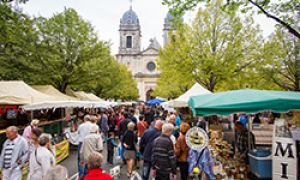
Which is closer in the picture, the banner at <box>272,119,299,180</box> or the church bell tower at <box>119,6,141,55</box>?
the banner at <box>272,119,299,180</box>

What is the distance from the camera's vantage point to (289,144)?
4254 millimetres

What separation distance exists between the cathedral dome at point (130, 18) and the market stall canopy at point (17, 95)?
191ft

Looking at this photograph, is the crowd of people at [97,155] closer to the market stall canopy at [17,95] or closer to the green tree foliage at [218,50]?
the market stall canopy at [17,95]

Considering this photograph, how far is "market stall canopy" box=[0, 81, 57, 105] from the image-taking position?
30.1 feet

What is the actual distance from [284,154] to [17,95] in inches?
380

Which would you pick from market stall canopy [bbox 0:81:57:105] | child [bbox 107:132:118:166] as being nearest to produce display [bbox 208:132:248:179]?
child [bbox 107:132:118:166]

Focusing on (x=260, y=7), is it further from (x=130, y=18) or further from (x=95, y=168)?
(x=130, y=18)

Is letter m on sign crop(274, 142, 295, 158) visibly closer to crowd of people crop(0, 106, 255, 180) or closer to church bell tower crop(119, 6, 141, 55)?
crowd of people crop(0, 106, 255, 180)

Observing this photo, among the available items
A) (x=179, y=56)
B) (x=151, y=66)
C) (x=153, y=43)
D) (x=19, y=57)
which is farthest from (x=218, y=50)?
(x=153, y=43)

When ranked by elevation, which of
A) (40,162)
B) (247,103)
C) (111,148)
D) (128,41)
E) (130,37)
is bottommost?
(111,148)

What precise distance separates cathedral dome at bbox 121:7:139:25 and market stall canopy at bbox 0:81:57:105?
58189 mm

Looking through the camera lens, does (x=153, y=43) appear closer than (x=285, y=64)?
No

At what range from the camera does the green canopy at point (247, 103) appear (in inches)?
163

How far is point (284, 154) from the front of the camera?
14.0 feet
